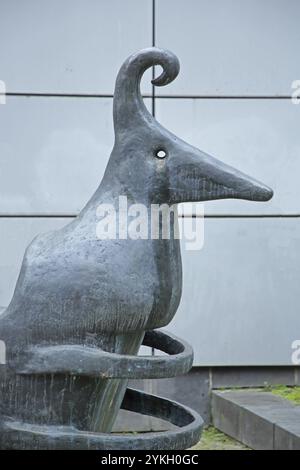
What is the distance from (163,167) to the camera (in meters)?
3.29

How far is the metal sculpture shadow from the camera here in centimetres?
314

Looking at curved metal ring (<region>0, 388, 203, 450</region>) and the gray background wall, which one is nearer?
curved metal ring (<region>0, 388, 203, 450</region>)

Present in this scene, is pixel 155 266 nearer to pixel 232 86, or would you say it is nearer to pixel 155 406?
pixel 155 406

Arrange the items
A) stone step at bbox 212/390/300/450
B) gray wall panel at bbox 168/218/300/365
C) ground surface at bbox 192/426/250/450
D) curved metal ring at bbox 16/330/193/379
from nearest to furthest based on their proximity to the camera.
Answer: curved metal ring at bbox 16/330/193/379, stone step at bbox 212/390/300/450, ground surface at bbox 192/426/250/450, gray wall panel at bbox 168/218/300/365

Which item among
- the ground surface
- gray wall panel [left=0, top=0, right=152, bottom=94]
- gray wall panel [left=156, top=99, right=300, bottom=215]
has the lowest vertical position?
the ground surface

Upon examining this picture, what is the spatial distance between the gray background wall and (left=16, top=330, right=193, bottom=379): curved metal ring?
3675 millimetres

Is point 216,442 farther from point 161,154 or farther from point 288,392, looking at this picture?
point 161,154

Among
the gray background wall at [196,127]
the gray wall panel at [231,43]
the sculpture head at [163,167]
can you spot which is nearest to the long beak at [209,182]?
the sculpture head at [163,167]

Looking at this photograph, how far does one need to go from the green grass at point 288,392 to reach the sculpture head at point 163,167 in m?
3.64

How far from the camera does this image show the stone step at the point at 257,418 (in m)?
5.64

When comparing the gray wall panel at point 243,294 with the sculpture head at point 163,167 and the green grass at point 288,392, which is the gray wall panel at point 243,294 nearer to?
the green grass at point 288,392

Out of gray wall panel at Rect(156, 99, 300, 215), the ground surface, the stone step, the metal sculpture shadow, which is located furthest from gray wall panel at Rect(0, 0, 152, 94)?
the metal sculpture shadow

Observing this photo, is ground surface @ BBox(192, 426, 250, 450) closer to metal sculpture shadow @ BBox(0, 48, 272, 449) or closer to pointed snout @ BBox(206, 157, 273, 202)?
metal sculpture shadow @ BBox(0, 48, 272, 449)

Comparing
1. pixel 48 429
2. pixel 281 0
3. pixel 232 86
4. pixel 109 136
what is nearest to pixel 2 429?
pixel 48 429
